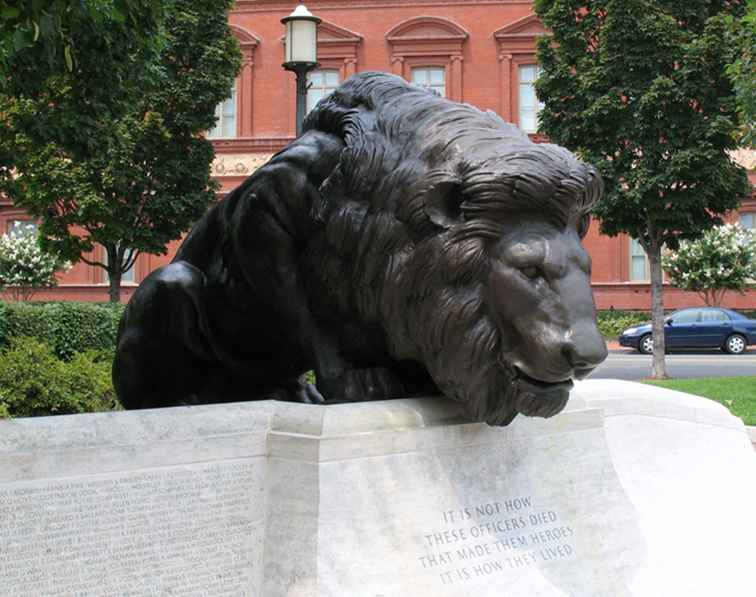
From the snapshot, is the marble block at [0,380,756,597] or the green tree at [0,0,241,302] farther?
the green tree at [0,0,241,302]

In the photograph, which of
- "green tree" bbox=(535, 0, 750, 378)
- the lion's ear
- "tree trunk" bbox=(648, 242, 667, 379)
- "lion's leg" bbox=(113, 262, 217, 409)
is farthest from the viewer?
"tree trunk" bbox=(648, 242, 667, 379)

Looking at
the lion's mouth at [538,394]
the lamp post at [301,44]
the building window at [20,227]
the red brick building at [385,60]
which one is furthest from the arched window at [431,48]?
the lion's mouth at [538,394]

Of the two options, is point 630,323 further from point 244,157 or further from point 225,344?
point 225,344

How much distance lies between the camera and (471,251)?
9.42ft

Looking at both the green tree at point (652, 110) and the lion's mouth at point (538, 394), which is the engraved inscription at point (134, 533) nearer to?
the lion's mouth at point (538, 394)

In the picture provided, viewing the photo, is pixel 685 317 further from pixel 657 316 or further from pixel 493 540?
pixel 493 540

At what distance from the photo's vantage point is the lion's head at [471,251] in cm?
278

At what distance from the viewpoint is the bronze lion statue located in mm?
2820

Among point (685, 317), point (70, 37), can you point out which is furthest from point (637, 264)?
point (70, 37)

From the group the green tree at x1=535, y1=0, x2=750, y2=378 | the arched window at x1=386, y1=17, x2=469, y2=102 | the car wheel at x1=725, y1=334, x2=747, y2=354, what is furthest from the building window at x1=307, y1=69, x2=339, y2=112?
the car wheel at x1=725, y1=334, x2=747, y2=354

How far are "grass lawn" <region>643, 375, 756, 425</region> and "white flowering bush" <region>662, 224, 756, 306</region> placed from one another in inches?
643

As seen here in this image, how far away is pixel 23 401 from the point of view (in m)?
9.44

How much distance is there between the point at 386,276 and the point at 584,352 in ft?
2.55

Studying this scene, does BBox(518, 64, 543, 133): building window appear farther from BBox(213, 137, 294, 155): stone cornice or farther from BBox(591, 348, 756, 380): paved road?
BBox(591, 348, 756, 380): paved road
